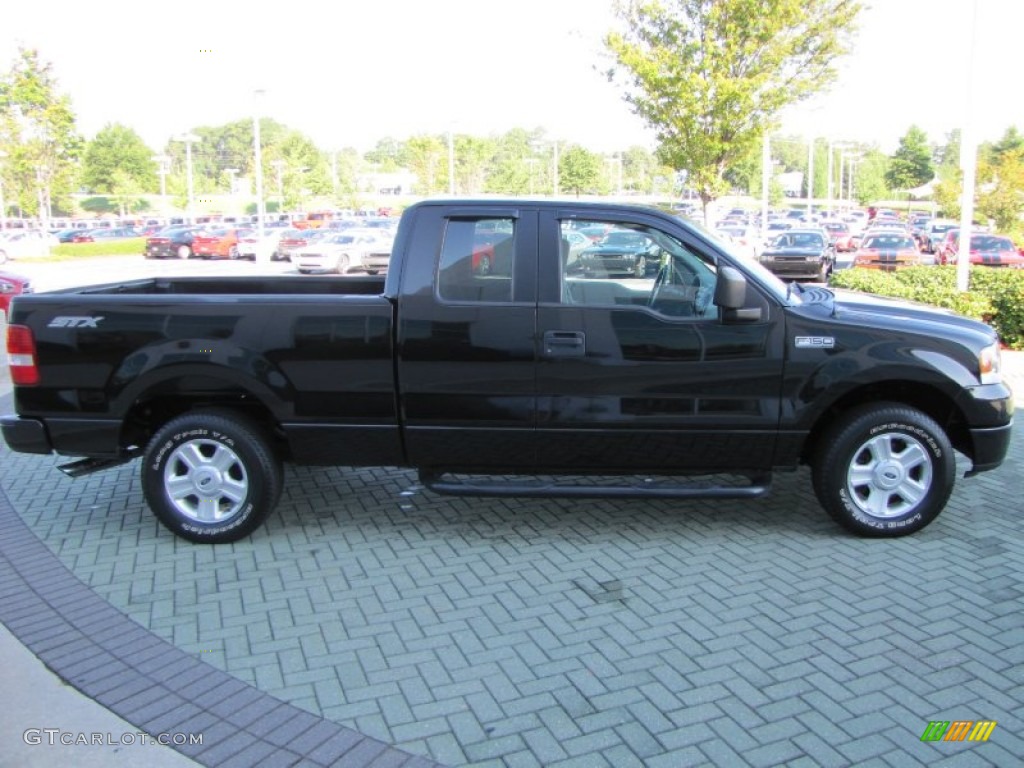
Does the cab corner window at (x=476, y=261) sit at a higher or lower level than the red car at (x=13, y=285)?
higher

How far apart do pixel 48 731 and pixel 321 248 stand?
29.8m

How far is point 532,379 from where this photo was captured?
4.92m

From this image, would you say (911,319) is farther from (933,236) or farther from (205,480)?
(933,236)

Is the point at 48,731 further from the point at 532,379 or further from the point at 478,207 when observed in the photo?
the point at 478,207

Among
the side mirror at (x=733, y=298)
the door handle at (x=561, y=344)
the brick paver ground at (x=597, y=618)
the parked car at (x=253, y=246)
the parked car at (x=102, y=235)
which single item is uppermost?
the parked car at (x=102, y=235)

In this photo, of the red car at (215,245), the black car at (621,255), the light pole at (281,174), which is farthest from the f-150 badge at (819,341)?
the light pole at (281,174)

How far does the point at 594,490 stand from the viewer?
500cm

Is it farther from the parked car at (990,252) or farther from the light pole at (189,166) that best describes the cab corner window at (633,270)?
the light pole at (189,166)

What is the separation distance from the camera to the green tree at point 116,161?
9462cm

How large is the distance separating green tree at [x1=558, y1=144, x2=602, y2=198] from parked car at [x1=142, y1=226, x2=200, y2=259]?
81.4ft

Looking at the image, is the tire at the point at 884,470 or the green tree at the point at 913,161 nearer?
the tire at the point at 884,470

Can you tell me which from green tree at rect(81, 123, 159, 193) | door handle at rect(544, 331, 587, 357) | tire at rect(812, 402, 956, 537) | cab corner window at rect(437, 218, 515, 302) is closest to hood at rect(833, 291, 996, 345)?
tire at rect(812, 402, 956, 537)

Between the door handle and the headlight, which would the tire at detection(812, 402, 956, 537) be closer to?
the headlight

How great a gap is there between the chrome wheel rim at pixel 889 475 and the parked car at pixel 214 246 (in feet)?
135
